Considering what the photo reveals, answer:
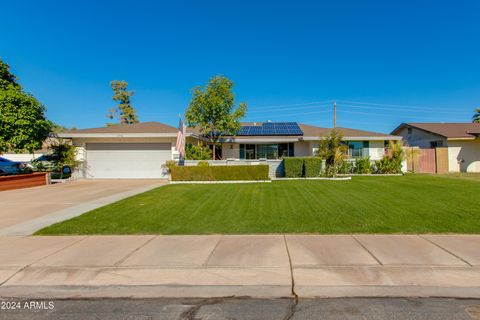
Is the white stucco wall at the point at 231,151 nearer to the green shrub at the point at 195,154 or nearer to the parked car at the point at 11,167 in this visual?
the green shrub at the point at 195,154

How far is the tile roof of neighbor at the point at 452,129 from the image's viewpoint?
2331 centimetres

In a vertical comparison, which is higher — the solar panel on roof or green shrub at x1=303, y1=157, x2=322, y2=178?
the solar panel on roof

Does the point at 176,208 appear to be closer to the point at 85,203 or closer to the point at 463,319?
the point at 85,203

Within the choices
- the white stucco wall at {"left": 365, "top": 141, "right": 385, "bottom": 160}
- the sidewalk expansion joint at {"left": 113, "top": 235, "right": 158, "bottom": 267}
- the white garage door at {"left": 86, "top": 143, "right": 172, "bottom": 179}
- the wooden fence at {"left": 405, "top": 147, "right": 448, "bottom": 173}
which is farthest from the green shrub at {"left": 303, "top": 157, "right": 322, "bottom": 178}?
the sidewalk expansion joint at {"left": 113, "top": 235, "right": 158, "bottom": 267}

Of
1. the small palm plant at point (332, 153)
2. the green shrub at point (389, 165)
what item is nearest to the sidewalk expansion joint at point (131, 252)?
the small palm plant at point (332, 153)

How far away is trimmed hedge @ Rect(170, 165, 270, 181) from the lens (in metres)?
17.7

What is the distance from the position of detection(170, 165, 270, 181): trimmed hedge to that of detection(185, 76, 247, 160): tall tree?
5739 millimetres

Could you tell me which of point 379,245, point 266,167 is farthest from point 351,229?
point 266,167

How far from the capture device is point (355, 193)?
471 inches

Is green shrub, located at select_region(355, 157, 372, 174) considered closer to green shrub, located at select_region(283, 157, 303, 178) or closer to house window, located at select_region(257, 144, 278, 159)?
green shrub, located at select_region(283, 157, 303, 178)

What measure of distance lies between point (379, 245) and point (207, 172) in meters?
12.9

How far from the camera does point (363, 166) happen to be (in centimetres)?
2145

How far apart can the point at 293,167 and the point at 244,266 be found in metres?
14.9

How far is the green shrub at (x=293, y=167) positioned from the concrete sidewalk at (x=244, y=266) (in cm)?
1305
